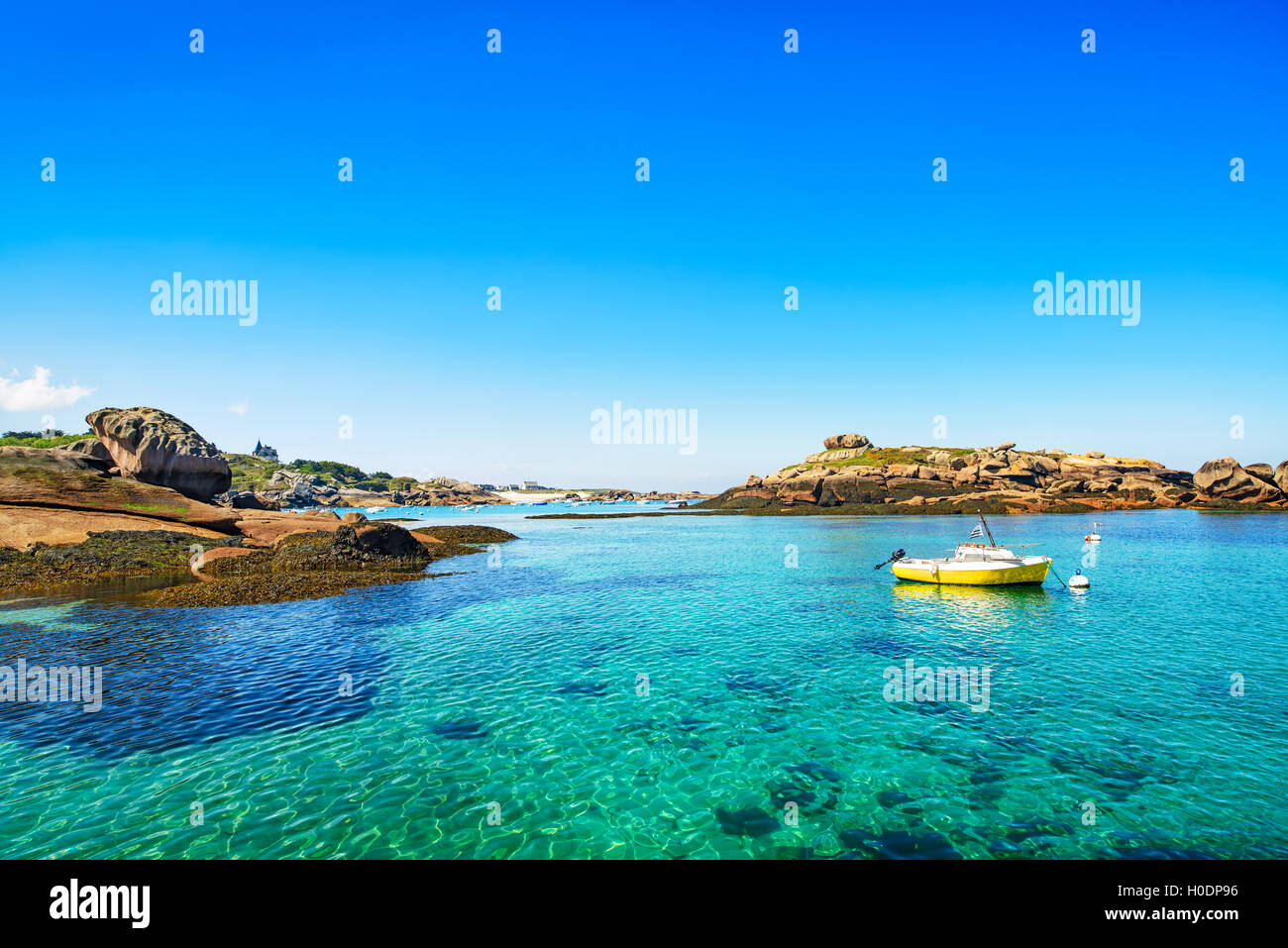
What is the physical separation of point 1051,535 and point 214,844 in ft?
307

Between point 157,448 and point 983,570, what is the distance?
79148mm

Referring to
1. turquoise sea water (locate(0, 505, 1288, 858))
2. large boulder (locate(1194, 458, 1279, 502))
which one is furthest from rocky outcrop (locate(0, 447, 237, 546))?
large boulder (locate(1194, 458, 1279, 502))

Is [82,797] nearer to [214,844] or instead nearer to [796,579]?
[214,844]

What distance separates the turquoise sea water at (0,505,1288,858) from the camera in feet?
38.0

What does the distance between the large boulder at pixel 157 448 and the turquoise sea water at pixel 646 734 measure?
2905cm

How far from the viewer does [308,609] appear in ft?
107

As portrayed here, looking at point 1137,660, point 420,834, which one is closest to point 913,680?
point 1137,660

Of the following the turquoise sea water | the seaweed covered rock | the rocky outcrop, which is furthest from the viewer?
the rocky outcrop

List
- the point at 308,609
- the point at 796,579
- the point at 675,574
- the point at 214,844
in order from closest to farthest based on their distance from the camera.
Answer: the point at 214,844 → the point at 308,609 → the point at 796,579 → the point at 675,574

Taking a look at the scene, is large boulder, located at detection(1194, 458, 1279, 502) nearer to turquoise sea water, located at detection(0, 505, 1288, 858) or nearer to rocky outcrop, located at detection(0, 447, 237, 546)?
turquoise sea water, located at detection(0, 505, 1288, 858)

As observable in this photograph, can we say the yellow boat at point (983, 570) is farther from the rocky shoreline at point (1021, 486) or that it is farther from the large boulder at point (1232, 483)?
the large boulder at point (1232, 483)

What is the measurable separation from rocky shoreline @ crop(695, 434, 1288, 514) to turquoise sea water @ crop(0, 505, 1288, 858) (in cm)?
10814

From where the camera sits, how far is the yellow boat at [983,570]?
3828cm

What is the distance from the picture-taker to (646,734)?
55.4 ft
